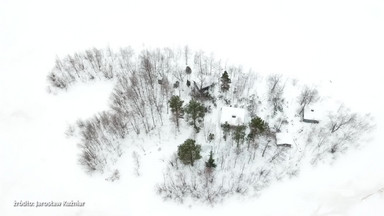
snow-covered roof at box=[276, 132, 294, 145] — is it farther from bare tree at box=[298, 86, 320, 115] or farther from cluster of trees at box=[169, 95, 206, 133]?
cluster of trees at box=[169, 95, 206, 133]

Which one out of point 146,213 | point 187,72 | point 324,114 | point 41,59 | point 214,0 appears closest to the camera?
point 146,213

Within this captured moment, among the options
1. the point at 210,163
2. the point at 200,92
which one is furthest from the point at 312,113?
the point at 210,163

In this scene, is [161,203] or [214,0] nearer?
[161,203]

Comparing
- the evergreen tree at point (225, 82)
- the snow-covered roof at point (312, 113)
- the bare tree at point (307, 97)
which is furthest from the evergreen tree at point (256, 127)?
the evergreen tree at point (225, 82)

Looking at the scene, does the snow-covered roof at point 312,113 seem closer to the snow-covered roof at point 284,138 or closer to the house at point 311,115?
the house at point 311,115

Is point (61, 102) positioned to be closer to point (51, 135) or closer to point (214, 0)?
point (51, 135)

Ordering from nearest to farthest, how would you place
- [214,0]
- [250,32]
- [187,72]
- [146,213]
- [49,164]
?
1. [146,213]
2. [49,164]
3. [187,72]
4. [250,32]
5. [214,0]

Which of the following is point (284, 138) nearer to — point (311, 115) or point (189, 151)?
point (311, 115)

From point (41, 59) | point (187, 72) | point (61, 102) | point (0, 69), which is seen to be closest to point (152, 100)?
point (187, 72)

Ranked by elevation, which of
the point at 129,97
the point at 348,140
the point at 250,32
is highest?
the point at 250,32
